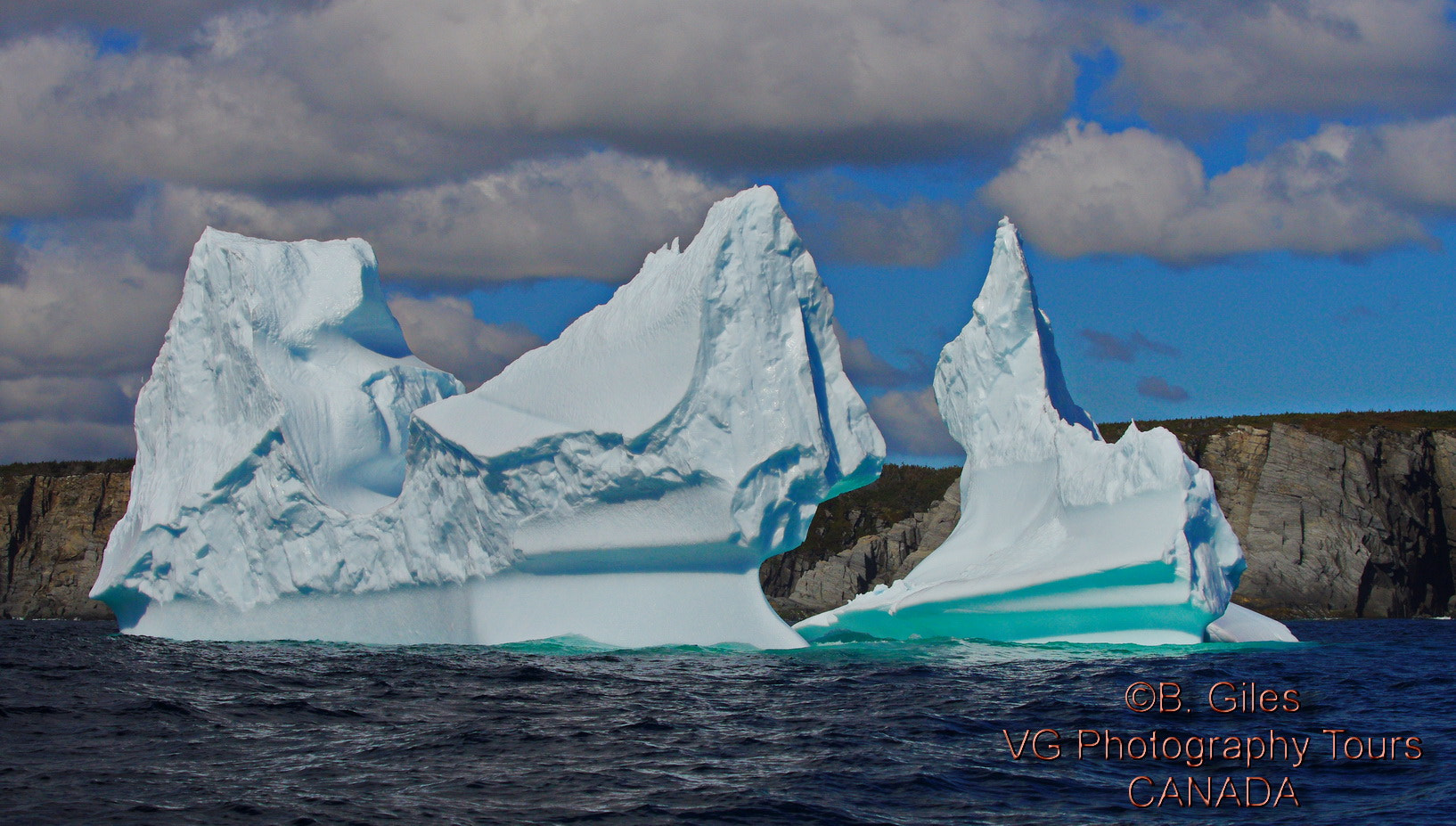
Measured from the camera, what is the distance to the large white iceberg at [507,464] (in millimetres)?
17297

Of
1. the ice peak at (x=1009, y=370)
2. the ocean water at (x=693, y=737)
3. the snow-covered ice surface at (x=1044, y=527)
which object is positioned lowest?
the ocean water at (x=693, y=737)

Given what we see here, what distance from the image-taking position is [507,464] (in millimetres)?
17672

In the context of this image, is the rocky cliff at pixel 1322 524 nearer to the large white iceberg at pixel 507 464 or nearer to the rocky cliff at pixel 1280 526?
the rocky cliff at pixel 1280 526

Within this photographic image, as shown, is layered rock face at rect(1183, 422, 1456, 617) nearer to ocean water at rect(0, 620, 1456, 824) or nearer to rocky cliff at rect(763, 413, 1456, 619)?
rocky cliff at rect(763, 413, 1456, 619)

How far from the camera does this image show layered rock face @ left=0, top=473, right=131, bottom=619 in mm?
50625

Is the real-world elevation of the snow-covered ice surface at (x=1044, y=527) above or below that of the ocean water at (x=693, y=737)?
above

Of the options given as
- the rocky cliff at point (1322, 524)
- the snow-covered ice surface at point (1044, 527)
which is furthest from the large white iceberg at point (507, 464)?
the rocky cliff at point (1322, 524)

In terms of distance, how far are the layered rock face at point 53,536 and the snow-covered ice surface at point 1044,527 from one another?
1593 inches

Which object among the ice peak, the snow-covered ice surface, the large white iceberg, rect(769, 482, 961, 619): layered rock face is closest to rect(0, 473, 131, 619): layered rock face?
rect(769, 482, 961, 619): layered rock face

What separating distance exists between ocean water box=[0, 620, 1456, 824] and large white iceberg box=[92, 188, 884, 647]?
1.60 metres

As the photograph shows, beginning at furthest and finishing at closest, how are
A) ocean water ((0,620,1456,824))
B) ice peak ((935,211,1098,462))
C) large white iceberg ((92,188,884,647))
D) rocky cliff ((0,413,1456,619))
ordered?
rocky cliff ((0,413,1456,619))
ice peak ((935,211,1098,462))
large white iceberg ((92,188,884,647))
ocean water ((0,620,1456,824))

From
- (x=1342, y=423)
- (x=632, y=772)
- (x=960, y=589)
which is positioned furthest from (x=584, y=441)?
(x=1342, y=423)

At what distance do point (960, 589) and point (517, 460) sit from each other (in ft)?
21.9

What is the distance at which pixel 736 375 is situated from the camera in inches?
688
